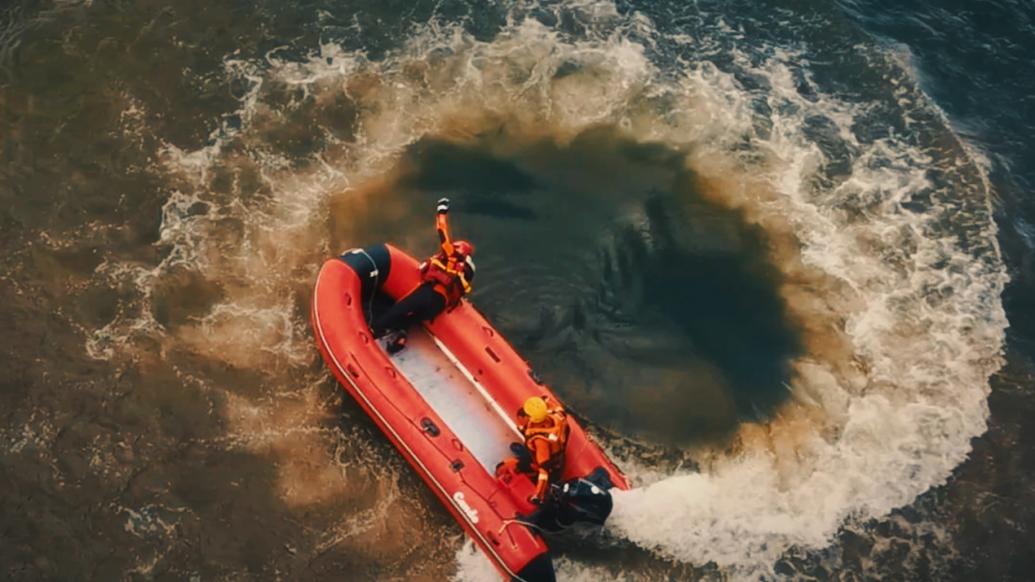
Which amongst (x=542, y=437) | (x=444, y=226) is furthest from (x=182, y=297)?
(x=542, y=437)

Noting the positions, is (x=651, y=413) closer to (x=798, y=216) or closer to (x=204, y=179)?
(x=798, y=216)

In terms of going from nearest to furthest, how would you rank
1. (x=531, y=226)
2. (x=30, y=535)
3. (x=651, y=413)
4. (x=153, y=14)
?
1. (x=30, y=535)
2. (x=651, y=413)
3. (x=531, y=226)
4. (x=153, y=14)

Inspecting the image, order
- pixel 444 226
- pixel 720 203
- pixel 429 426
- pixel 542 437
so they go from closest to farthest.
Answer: pixel 542 437, pixel 429 426, pixel 444 226, pixel 720 203

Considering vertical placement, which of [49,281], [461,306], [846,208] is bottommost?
[49,281]

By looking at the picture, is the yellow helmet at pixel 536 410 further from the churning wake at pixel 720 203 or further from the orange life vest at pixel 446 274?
the orange life vest at pixel 446 274

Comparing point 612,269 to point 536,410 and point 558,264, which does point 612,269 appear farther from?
point 536,410

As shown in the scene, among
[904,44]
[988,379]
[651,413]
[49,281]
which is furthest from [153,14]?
[988,379]

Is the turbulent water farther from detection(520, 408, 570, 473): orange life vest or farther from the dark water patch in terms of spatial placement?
detection(520, 408, 570, 473): orange life vest
